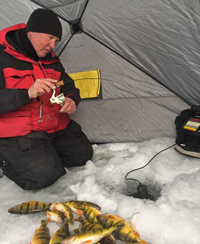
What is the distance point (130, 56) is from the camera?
1876mm

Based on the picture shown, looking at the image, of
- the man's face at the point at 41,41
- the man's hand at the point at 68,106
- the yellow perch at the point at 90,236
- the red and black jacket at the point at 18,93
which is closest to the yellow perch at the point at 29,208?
the yellow perch at the point at 90,236

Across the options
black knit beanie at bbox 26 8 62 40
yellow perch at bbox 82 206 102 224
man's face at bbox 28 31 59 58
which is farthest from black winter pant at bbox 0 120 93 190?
black knit beanie at bbox 26 8 62 40

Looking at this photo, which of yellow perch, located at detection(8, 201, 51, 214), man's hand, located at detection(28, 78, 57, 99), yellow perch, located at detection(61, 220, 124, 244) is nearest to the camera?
yellow perch, located at detection(61, 220, 124, 244)

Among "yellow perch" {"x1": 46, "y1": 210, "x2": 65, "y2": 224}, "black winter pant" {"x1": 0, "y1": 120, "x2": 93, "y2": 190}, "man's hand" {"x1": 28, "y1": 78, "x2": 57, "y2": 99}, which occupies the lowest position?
"black winter pant" {"x1": 0, "y1": 120, "x2": 93, "y2": 190}

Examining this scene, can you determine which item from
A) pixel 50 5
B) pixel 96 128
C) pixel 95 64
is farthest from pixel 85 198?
pixel 50 5

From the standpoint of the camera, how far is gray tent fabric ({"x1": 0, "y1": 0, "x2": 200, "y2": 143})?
5.19 feet

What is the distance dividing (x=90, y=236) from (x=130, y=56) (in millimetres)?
1511

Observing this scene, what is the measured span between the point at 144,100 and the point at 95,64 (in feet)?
1.96

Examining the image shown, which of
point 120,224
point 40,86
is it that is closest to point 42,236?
point 120,224

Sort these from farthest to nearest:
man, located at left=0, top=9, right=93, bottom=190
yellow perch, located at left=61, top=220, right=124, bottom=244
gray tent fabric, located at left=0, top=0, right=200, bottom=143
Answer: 1. gray tent fabric, located at left=0, top=0, right=200, bottom=143
2. man, located at left=0, top=9, right=93, bottom=190
3. yellow perch, located at left=61, top=220, right=124, bottom=244

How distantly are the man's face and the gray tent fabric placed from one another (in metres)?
0.49

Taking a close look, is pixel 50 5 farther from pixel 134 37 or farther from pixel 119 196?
pixel 119 196

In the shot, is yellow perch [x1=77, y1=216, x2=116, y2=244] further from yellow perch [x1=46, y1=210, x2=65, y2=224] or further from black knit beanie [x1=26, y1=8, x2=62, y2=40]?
black knit beanie [x1=26, y1=8, x2=62, y2=40]

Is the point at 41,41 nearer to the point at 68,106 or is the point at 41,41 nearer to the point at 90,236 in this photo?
the point at 68,106
